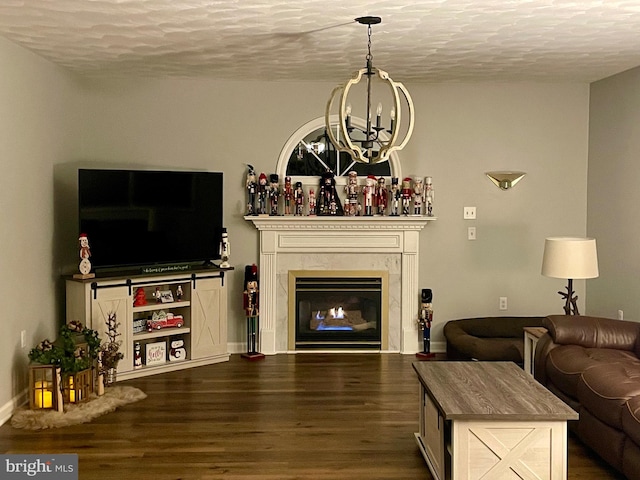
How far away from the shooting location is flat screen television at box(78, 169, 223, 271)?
5582 millimetres

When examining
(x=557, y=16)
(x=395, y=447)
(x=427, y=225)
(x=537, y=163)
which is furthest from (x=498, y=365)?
(x=537, y=163)

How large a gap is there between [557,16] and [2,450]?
387 centimetres

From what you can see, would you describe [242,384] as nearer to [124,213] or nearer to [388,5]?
[124,213]

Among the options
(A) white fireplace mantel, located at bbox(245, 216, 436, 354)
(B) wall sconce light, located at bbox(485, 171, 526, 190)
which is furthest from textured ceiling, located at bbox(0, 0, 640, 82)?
(A) white fireplace mantel, located at bbox(245, 216, 436, 354)

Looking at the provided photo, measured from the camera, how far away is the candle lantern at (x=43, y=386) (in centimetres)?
475

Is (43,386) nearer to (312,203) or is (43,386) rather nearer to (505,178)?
(312,203)

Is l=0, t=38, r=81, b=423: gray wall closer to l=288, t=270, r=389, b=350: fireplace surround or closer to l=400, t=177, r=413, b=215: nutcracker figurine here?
l=288, t=270, r=389, b=350: fireplace surround

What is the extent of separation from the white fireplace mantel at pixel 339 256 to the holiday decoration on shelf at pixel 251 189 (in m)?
0.11

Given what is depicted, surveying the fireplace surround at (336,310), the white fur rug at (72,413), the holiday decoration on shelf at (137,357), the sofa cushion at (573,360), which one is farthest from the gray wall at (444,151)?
the sofa cushion at (573,360)

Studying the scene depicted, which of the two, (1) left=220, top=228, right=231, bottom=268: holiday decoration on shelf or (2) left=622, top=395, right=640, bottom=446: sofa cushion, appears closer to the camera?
(2) left=622, top=395, right=640, bottom=446: sofa cushion

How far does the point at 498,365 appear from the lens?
429 cm

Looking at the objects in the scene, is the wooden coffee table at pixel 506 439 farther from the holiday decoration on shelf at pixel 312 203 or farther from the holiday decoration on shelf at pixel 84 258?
the holiday decoration on shelf at pixel 312 203

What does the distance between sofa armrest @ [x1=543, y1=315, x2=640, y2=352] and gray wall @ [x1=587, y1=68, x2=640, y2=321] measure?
1.08 meters

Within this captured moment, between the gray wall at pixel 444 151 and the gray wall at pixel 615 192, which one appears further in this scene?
the gray wall at pixel 444 151
